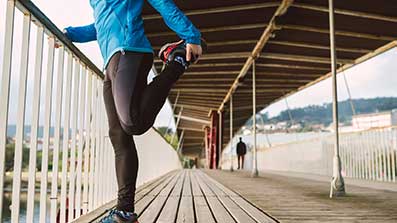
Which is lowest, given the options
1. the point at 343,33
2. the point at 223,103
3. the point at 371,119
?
the point at 371,119

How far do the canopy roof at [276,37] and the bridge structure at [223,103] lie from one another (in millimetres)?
26

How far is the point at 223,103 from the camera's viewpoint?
15117 millimetres

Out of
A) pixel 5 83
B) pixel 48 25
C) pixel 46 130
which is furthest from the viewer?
pixel 46 130

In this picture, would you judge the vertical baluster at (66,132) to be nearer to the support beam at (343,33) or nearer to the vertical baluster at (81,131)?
the vertical baluster at (81,131)

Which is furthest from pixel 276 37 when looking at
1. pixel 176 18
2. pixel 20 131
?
A: pixel 20 131

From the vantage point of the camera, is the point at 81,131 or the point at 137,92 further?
the point at 81,131

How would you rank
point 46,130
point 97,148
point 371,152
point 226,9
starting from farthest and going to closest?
point 371,152, point 226,9, point 97,148, point 46,130

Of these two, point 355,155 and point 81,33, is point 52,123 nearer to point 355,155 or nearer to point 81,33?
point 81,33

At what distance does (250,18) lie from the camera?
6668 mm

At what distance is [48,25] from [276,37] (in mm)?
6169

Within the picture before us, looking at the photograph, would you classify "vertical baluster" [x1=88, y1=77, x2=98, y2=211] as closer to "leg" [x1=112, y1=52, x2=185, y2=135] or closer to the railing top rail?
the railing top rail

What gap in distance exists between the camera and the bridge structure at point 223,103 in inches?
68.9

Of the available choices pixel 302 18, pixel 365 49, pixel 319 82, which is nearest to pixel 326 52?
pixel 365 49

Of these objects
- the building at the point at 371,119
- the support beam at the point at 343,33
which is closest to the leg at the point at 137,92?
the support beam at the point at 343,33
